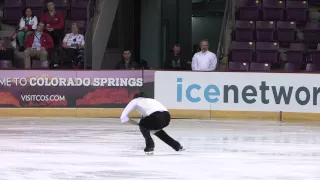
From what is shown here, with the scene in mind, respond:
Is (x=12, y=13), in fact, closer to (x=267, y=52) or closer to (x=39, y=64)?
(x=39, y=64)

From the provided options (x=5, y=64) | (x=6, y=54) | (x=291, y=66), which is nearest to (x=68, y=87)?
(x=5, y=64)

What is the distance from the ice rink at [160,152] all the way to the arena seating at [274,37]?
3.40 m

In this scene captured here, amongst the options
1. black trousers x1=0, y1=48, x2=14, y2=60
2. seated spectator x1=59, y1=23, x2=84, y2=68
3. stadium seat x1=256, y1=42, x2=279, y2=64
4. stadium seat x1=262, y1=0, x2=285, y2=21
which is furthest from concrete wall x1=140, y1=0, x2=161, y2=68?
black trousers x1=0, y1=48, x2=14, y2=60

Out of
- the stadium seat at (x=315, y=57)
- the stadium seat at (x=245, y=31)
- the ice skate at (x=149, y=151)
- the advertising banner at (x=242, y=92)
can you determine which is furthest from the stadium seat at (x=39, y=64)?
the ice skate at (x=149, y=151)

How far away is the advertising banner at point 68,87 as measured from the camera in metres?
17.5

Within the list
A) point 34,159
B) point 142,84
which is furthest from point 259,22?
point 34,159

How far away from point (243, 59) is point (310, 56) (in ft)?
5.36

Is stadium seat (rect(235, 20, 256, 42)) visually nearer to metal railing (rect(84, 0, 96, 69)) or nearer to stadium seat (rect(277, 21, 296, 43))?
stadium seat (rect(277, 21, 296, 43))

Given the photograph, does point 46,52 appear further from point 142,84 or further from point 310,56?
point 310,56

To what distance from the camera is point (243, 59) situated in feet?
64.1

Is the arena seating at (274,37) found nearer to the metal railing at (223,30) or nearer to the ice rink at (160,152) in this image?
the metal railing at (223,30)

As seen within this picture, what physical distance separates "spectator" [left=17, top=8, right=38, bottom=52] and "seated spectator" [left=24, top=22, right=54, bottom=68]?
1.18 feet

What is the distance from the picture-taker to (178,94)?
17.2 meters

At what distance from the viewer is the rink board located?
16828 millimetres
